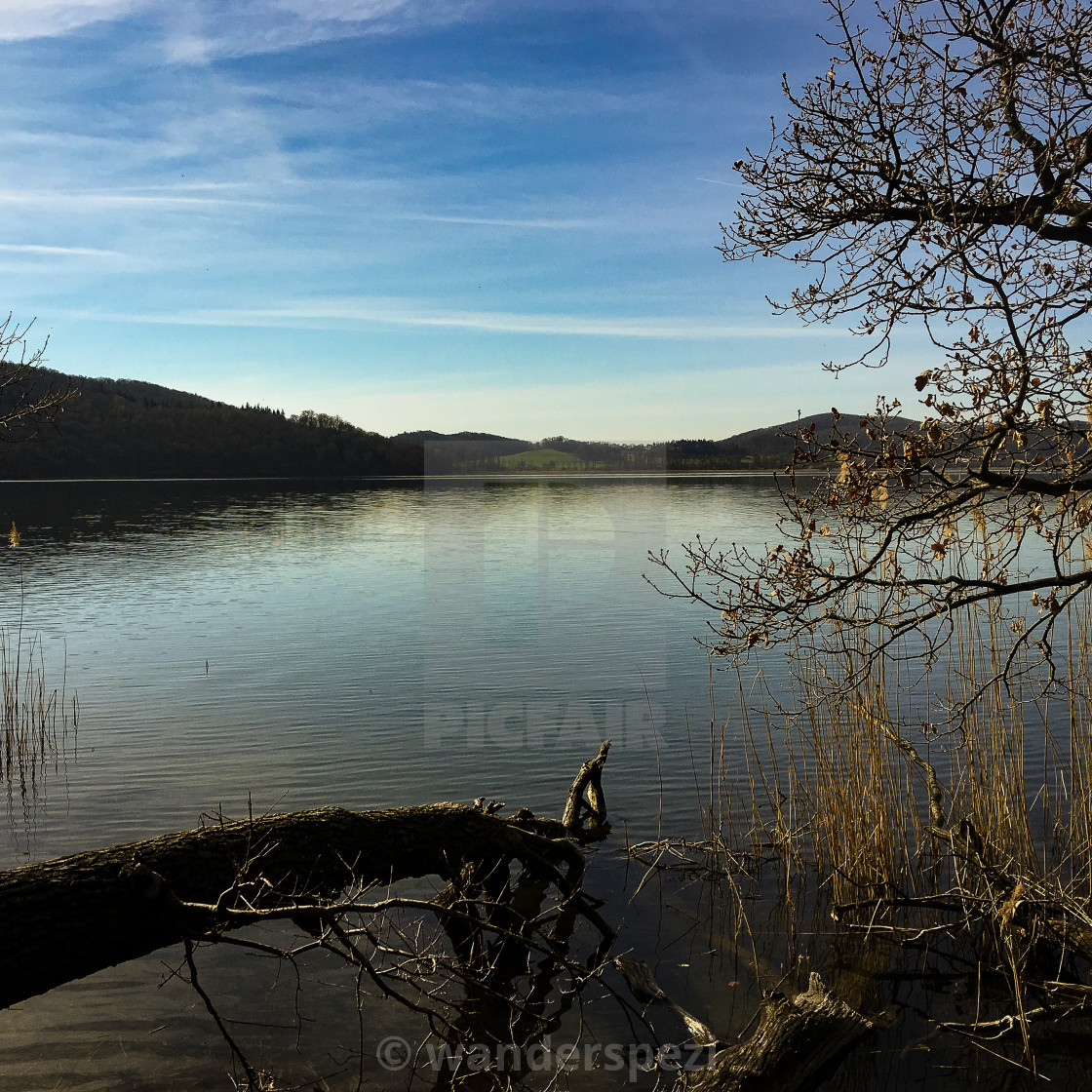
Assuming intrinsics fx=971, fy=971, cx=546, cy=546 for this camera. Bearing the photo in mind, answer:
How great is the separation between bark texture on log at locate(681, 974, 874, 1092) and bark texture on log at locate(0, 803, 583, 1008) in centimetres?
174

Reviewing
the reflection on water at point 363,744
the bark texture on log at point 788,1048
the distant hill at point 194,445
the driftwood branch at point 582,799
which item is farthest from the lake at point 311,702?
the distant hill at point 194,445

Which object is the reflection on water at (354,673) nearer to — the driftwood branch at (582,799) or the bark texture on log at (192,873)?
the bark texture on log at (192,873)

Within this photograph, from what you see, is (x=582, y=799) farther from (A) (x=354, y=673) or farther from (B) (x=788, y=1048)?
(A) (x=354, y=673)

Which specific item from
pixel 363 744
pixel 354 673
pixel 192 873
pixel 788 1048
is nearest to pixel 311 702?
pixel 354 673

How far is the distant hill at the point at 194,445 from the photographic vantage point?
109 m

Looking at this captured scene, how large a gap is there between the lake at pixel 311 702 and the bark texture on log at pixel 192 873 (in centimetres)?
104

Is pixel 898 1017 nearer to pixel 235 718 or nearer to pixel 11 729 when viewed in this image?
pixel 235 718

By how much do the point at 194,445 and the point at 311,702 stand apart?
368 feet

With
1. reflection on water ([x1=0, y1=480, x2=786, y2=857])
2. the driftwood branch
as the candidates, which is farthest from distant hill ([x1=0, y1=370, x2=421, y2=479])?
the driftwood branch

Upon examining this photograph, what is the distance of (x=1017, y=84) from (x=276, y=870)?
548 cm

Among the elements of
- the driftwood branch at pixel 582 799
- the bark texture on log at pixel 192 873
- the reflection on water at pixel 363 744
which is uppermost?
the bark texture on log at pixel 192 873

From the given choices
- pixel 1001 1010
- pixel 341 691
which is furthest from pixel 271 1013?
pixel 341 691

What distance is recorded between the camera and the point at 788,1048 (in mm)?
4727

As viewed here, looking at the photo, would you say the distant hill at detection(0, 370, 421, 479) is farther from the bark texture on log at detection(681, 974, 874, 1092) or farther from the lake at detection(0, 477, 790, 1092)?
the bark texture on log at detection(681, 974, 874, 1092)
